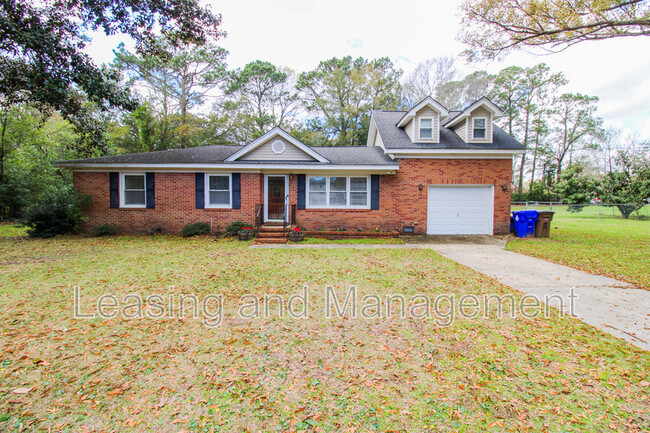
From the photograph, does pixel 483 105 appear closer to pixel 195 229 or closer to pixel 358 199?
pixel 358 199

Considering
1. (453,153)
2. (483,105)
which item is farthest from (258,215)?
(483,105)

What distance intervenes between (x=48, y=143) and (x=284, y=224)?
18.4 meters

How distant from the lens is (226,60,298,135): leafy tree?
26.1 m

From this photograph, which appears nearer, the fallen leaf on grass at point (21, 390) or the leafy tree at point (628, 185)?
the fallen leaf on grass at point (21, 390)

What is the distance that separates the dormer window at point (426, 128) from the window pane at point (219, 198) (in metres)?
8.98

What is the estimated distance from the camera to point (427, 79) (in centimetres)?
2988

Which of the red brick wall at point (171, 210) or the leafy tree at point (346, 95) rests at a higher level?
the leafy tree at point (346, 95)

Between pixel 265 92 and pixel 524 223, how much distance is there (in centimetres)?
2454

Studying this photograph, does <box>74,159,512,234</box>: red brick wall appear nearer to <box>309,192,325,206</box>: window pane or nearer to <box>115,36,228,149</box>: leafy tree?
<box>309,192,325,206</box>: window pane

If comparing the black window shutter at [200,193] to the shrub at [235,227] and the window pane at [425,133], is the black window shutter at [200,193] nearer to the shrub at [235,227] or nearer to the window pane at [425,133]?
the shrub at [235,227]

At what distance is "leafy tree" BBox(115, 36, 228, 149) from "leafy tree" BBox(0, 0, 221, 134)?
38.1 feet

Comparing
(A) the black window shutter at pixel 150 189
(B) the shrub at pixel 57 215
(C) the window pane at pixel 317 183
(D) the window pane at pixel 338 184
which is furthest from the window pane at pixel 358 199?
(B) the shrub at pixel 57 215

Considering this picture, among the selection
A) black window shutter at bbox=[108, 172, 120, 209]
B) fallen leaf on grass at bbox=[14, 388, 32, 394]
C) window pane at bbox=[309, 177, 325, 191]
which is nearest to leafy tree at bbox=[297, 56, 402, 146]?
window pane at bbox=[309, 177, 325, 191]

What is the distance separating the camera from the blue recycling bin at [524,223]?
459 inches
